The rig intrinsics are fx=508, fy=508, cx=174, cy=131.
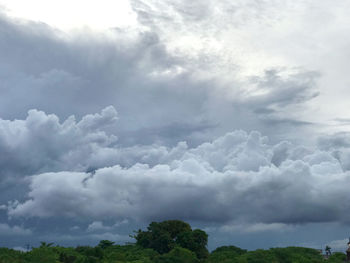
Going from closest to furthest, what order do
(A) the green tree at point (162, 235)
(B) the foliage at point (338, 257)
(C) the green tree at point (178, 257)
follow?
(C) the green tree at point (178, 257) → (B) the foliage at point (338, 257) → (A) the green tree at point (162, 235)

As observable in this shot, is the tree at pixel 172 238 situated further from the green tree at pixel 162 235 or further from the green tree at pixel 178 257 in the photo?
the green tree at pixel 178 257

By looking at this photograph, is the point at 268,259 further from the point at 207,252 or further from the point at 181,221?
the point at 181,221

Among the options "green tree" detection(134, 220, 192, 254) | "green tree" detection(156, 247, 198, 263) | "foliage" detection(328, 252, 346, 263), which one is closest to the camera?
"green tree" detection(156, 247, 198, 263)

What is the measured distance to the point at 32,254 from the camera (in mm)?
92812

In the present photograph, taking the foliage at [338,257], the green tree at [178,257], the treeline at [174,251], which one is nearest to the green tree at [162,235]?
the treeline at [174,251]

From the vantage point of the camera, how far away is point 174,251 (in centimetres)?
11238

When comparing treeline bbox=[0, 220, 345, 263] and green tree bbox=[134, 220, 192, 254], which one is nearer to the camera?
treeline bbox=[0, 220, 345, 263]

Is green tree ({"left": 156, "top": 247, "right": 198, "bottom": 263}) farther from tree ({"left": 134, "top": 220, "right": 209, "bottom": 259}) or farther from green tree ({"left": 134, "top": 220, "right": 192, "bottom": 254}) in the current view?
green tree ({"left": 134, "top": 220, "right": 192, "bottom": 254})

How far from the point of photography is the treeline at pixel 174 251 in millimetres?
110125

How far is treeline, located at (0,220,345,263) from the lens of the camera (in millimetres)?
110125

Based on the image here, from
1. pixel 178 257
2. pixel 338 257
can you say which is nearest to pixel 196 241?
pixel 178 257

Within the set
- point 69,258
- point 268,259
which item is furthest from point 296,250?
point 69,258

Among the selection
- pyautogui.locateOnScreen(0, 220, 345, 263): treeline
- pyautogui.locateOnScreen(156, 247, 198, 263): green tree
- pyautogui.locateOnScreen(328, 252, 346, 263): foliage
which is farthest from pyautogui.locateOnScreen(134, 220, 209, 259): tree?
pyautogui.locateOnScreen(328, 252, 346, 263): foliage

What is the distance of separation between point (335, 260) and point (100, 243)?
215ft
